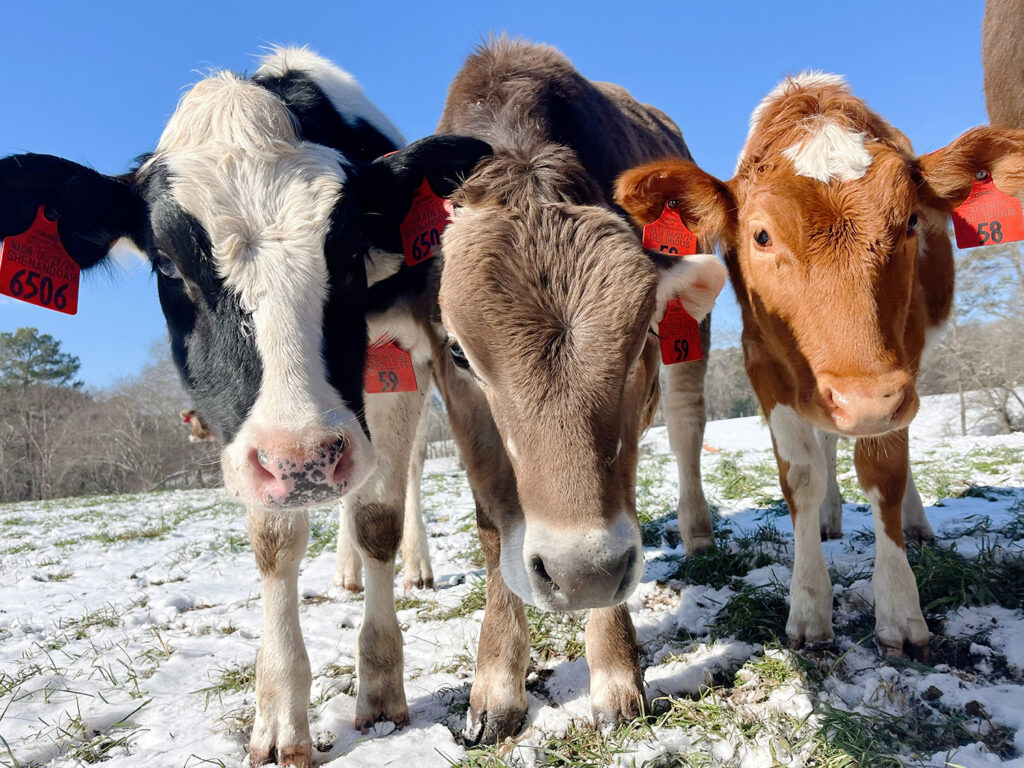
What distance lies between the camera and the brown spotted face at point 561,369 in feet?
5.46

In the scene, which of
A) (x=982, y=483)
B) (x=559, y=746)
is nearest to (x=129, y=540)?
(x=559, y=746)

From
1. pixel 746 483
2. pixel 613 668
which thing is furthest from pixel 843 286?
pixel 746 483

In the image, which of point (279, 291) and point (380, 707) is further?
point (380, 707)

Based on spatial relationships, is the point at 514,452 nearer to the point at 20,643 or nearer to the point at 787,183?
the point at 787,183

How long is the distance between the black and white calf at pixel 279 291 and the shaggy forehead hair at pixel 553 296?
546mm

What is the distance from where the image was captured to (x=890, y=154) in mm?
2469

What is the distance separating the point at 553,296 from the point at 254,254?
113 centimetres

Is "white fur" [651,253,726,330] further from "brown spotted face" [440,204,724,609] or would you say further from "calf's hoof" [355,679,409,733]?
"calf's hoof" [355,679,409,733]

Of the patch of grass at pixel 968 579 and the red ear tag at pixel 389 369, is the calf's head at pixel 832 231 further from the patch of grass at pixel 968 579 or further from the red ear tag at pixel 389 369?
the red ear tag at pixel 389 369

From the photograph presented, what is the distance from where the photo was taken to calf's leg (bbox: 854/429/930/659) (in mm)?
2367

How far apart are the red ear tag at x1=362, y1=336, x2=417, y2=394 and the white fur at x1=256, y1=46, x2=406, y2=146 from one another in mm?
1345

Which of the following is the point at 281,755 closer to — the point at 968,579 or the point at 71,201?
A: the point at 71,201

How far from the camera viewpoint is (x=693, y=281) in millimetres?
2297

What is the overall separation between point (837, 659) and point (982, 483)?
3933 millimetres
